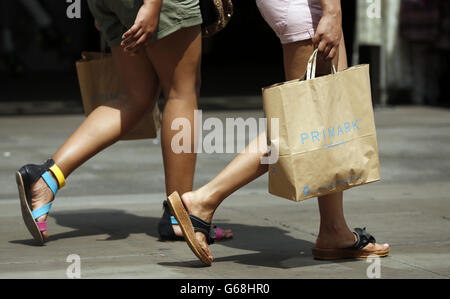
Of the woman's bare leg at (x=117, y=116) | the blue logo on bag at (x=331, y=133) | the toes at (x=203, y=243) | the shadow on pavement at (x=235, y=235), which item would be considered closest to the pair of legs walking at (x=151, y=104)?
the woman's bare leg at (x=117, y=116)

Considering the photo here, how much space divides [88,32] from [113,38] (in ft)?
A: 33.9

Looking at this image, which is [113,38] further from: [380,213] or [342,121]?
[380,213]

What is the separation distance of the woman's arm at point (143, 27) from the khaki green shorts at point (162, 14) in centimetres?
11

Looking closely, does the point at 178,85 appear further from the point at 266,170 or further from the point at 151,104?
the point at 266,170

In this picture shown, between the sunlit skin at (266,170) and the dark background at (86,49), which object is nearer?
the sunlit skin at (266,170)

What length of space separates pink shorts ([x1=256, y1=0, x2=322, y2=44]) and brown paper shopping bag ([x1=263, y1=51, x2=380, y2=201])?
0.56 ft

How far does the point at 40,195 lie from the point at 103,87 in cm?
67

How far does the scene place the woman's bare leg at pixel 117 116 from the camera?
13.9ft

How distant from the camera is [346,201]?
17.5 feet

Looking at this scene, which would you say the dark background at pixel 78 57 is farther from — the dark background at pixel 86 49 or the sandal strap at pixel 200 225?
the sandal strap at pixel 200 225

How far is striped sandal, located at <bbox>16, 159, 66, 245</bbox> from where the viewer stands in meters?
4.07

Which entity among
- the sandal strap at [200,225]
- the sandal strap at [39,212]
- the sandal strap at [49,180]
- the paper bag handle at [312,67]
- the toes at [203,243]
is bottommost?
the toes at [203,243]

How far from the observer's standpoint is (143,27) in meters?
3.93

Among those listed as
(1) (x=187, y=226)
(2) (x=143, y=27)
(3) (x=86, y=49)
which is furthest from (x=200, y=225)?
(3) (x=86, y=49)
